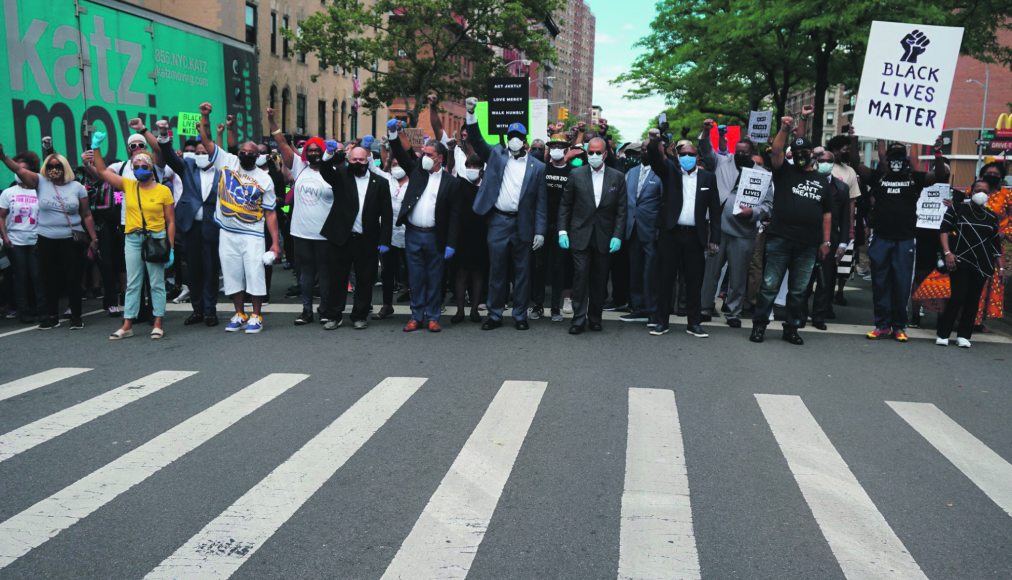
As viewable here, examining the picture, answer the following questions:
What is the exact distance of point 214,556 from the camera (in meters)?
3.94

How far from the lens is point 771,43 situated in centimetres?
2592

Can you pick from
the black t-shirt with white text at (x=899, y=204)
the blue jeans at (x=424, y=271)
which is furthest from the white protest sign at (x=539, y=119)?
the black t-shirt with white text at (x=899, y=204)

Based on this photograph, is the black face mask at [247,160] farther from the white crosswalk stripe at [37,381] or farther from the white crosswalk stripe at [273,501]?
the white crosswalk stripe at [273,501]

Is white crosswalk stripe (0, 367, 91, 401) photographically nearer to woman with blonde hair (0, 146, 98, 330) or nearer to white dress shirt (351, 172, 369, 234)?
woman with blonde hair (0, 146, 98, 330)

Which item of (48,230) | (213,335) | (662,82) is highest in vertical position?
(662,82)

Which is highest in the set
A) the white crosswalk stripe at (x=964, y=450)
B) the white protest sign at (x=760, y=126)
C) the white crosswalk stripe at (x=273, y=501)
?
the white protest sign at (x=760, y=126)

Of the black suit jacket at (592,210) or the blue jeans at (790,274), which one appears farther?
the black suit jacket at (592,210)

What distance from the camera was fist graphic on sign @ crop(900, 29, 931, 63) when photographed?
32.5ft

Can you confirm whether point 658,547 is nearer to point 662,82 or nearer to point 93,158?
point 93,158

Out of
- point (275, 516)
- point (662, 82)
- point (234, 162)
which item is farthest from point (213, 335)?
point (662, 82)

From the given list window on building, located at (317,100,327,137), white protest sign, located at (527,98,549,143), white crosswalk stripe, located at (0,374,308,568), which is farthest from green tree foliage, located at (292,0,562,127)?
white crosswalk stripe, located at (0,374,308,568)

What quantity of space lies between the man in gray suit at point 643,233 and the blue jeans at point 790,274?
126cm

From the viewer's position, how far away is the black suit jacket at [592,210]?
985 centimetres

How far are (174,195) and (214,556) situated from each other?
24.1 ft
